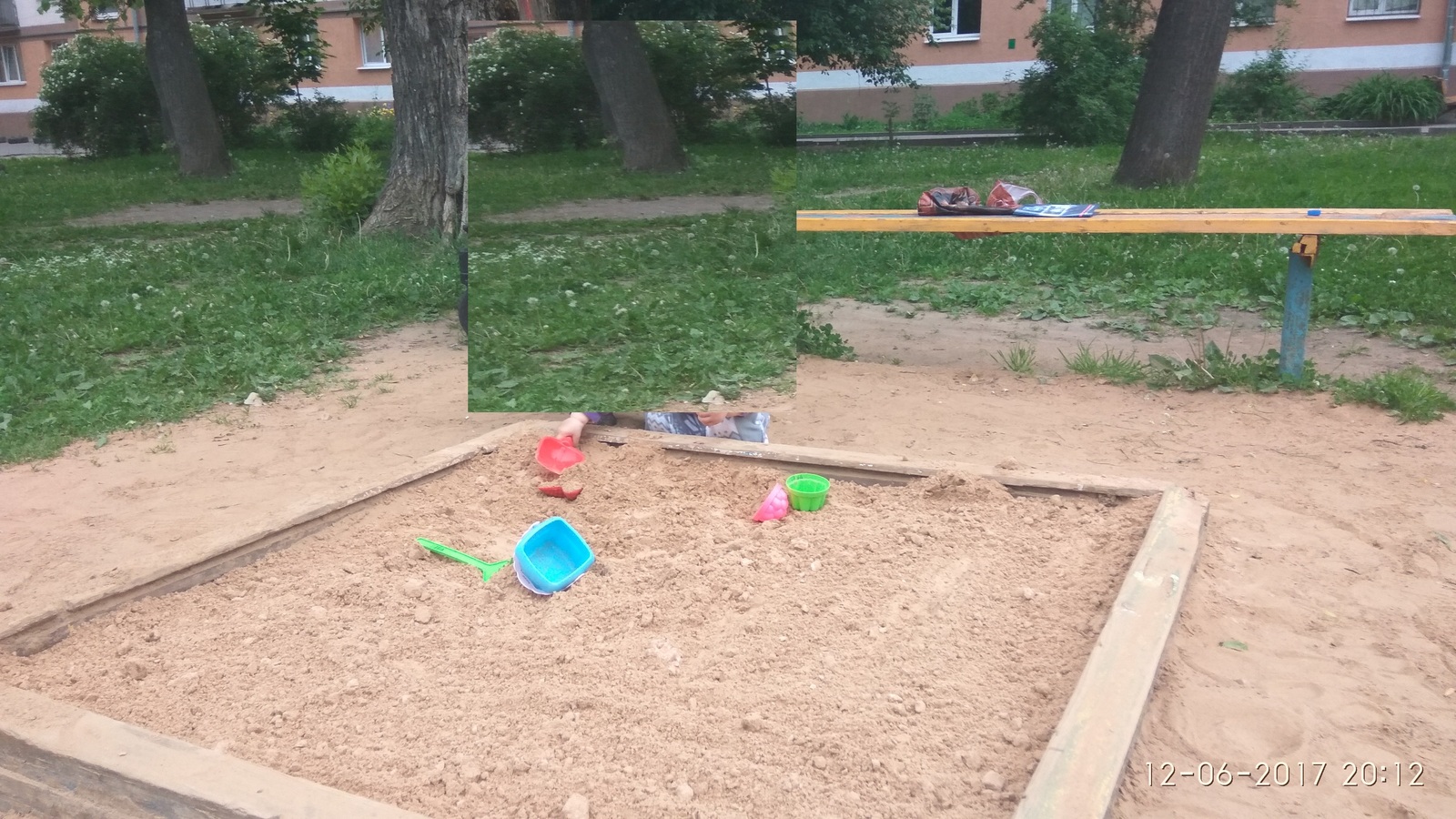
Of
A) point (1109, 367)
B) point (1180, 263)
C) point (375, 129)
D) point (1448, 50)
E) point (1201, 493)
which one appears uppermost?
point (1448, 50)

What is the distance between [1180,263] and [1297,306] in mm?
2556

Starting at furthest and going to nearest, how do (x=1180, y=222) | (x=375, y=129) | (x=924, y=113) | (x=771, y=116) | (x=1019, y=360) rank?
(x=924, y=113) < (x=375, y=129) < (x=1019, y=360) < (x=1180, y=222) < (x=771, y=116)

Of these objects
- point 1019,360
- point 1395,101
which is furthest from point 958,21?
point 1019,360

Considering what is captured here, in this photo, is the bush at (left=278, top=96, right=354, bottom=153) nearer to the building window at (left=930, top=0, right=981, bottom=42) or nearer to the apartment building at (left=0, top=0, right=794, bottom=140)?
the apartment building at (left=0, top=0, right=794, bottom=140)

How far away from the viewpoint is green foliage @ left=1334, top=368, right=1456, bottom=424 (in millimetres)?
4422

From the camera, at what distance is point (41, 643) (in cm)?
275

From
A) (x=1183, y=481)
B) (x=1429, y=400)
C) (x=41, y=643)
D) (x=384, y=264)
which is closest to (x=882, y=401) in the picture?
(x=1183, y=481)

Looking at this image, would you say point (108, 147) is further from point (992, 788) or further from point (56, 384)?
point (992, 788)

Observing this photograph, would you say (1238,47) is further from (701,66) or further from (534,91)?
(534,91)

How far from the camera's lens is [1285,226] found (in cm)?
470

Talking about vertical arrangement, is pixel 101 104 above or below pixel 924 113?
above

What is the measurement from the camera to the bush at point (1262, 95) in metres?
20.2

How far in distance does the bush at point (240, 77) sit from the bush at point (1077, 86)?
46.0 feet

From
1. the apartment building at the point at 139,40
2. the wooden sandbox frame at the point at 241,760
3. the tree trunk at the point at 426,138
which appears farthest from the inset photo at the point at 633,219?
the apartment building at the point at 139,40
